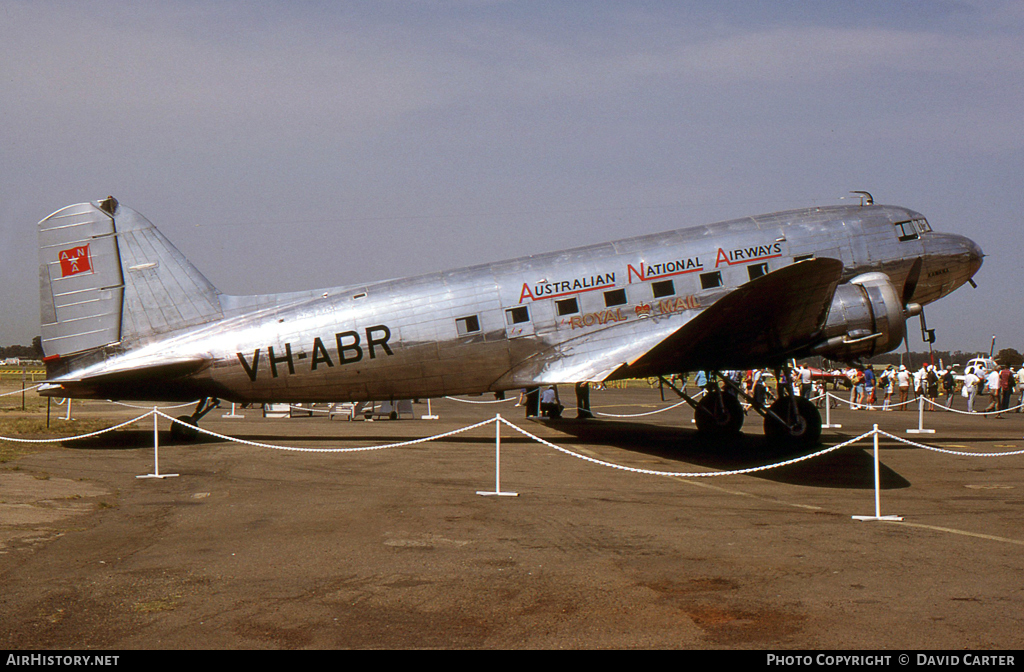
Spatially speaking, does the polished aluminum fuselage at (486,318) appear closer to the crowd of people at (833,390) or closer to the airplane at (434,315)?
the airplane at (434,315)

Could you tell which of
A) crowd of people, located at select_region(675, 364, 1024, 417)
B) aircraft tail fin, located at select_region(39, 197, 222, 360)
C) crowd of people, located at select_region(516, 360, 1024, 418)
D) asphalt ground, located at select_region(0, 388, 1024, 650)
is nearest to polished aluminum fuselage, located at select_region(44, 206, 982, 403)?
aircraft tail fin, located at select_region(39, 197, 222, 360)

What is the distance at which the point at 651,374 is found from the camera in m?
14.3

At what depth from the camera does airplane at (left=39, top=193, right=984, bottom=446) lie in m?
14.5

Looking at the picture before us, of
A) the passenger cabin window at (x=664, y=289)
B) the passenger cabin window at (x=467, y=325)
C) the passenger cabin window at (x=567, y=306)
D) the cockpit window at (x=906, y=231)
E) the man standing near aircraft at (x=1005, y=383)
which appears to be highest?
the cockpit window at (x=906, y=231)

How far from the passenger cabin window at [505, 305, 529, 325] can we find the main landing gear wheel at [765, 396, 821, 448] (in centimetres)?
507

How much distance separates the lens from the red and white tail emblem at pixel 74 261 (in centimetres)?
1485

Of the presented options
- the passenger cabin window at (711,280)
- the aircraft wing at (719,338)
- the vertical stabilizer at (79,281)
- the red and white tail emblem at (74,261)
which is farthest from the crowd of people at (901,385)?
the red and white tail emblem at (74,261)

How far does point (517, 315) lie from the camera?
14898 millimetres

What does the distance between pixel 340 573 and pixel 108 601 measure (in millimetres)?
1781

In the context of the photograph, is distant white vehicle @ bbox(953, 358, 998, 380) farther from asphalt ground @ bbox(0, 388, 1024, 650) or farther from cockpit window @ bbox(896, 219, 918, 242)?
asphalt ground @ bbox(0, 388, 1024, 650)

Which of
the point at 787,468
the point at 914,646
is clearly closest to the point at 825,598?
the point at 914,646

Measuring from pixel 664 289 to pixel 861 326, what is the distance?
11.8ft

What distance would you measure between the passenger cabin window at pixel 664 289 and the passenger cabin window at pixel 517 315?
2.50 metres
